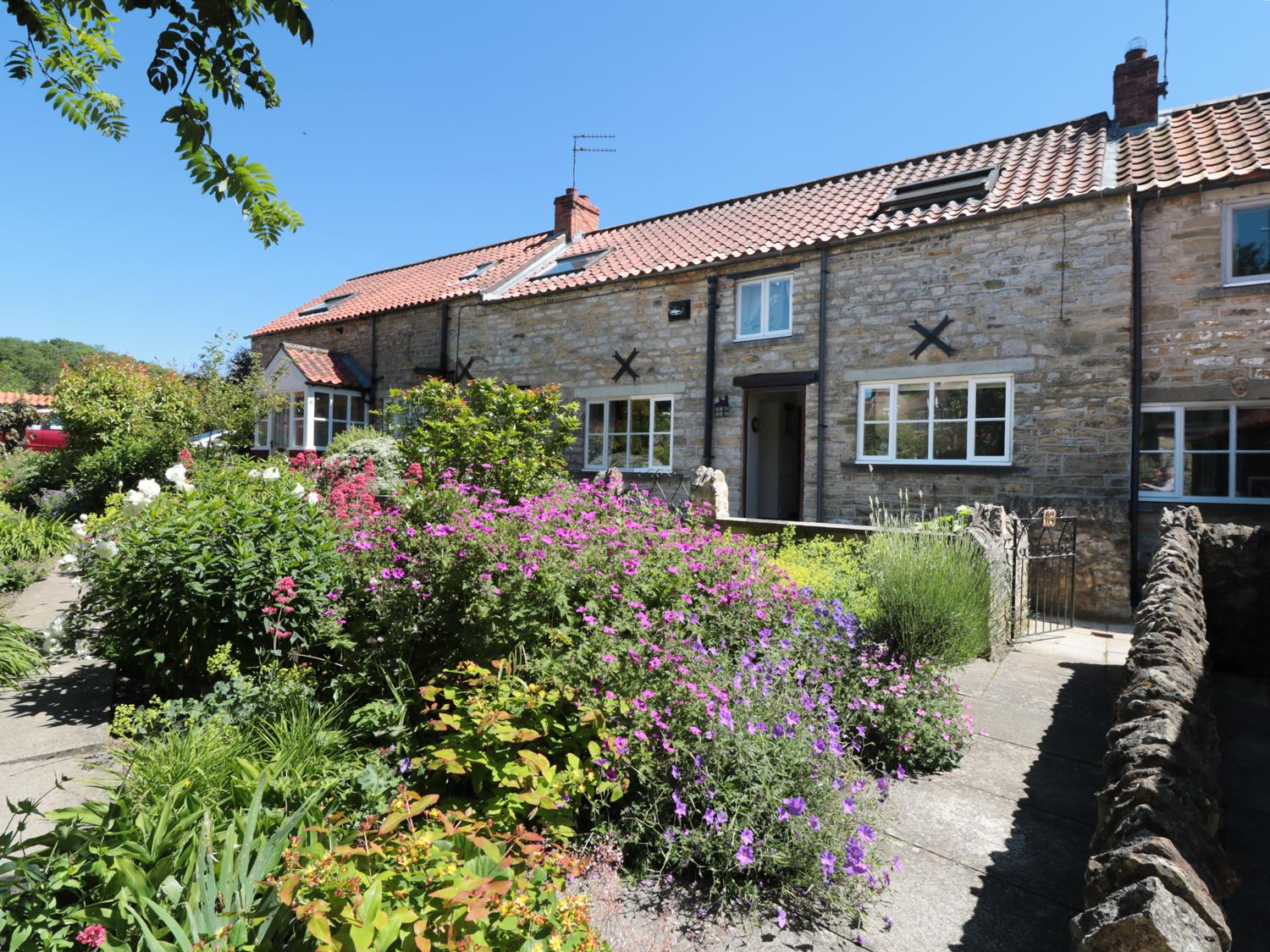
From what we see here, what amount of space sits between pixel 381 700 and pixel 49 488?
1547 cm

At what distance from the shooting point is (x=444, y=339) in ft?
56.5

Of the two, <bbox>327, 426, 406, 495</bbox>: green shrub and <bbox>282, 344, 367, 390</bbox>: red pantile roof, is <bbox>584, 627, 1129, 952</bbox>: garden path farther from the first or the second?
<bbox>282, 344, 367, 390</bbox>: red pantile roof

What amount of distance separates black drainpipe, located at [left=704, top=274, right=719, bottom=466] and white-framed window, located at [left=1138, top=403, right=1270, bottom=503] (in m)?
6.47

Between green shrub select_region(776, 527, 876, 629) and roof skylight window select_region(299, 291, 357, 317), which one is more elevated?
roof skylight window select_region(299, 291, 357, 317)

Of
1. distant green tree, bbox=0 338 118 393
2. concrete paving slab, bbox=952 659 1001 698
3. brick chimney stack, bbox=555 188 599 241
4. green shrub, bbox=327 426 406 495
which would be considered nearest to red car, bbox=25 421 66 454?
green shrub, bbox=327 426 406 495

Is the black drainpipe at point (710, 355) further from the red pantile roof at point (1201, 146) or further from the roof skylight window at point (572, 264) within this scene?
the red pantile roof at point (1201, 146)

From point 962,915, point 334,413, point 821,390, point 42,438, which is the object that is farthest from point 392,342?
point 962,915

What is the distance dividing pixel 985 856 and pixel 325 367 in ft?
63.8

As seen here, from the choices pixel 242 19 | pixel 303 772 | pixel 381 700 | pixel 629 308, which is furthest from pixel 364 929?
pixel 629 308

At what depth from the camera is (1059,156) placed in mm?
11312

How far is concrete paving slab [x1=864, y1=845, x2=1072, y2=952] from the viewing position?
2270 millimetres

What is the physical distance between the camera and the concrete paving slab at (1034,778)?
3154 millimetres

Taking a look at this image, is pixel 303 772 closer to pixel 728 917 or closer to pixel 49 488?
pixel 728 917

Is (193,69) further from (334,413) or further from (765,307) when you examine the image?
(334,413)
